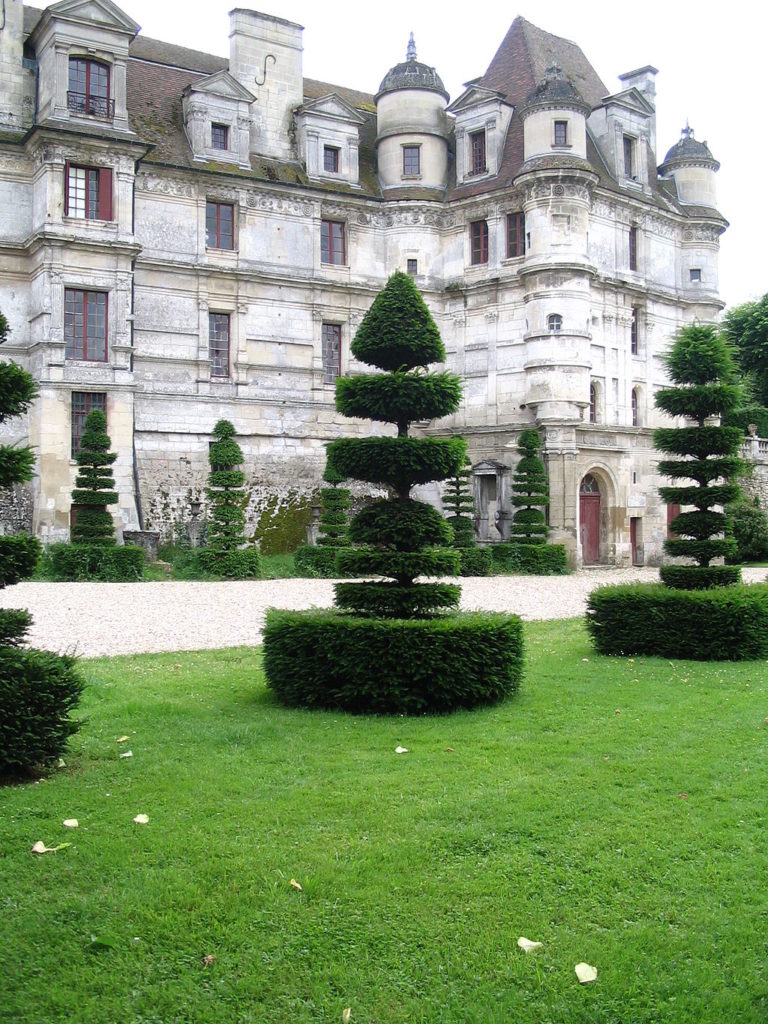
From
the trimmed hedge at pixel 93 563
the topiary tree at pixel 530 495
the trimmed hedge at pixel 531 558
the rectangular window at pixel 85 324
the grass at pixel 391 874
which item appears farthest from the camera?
the topiary tree at pixel 530 495

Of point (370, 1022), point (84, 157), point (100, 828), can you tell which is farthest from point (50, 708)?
point (84, 157)

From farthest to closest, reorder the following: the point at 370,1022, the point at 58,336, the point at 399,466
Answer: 1. the point at 58,336
2. the point at 399,466
3. the point at 370,1022

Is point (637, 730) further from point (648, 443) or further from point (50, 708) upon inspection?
point (648, 443)

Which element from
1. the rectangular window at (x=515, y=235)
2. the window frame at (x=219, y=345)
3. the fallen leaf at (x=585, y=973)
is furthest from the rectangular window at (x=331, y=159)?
the fallen leaf at (x=585, y=973)

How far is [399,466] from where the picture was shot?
10133 millimetres

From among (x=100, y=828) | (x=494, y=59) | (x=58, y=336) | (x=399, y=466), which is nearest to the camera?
(x=100, y=828)

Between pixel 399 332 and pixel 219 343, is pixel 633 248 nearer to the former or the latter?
pixel 219 343

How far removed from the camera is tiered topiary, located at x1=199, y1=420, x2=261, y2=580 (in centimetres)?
2336

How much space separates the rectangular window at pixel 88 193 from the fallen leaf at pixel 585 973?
2393 centimetres

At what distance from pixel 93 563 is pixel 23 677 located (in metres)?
15.6

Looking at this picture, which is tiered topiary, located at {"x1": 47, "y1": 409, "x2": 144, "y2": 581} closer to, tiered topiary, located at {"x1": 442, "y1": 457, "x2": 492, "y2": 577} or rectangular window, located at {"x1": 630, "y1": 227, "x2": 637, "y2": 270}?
tiered topiary, located at {"x1": 442, "y1": 457, "x2": 492, "y2": 577}

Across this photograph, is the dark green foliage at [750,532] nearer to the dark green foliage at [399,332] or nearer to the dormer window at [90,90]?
the dormer window at [90,90]

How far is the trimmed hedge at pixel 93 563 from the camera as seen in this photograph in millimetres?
21422

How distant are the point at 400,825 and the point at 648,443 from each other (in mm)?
27103
